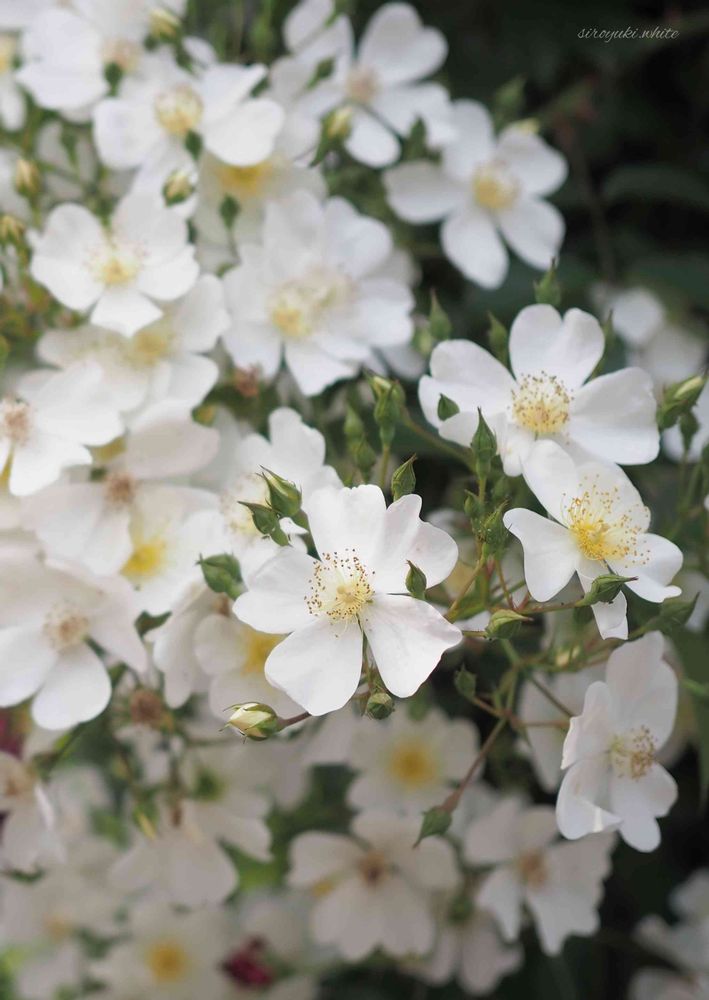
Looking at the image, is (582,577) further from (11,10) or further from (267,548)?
(11,10)

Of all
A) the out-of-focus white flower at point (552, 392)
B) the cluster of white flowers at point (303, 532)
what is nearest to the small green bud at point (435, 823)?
the cluster of white flowers at point (303, 532)

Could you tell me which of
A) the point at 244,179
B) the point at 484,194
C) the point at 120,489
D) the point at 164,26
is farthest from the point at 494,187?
the point at 120,489

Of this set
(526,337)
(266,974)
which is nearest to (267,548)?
(526,337)

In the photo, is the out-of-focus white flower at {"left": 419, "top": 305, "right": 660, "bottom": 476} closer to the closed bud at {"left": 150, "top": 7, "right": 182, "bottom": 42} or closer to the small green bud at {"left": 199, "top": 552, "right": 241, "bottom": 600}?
the small green bud at {"left": 199, "top": 552, "right": 241, "bottom": 600}

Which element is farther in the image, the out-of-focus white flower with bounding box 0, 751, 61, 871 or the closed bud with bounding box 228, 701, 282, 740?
the out-of-focus white flower with bounding box 0, 751, 61, 871

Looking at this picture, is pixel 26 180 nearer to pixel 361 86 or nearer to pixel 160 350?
pixel 160 350

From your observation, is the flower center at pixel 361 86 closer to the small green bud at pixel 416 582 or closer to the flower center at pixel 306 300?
the flower center at pixel 306 300

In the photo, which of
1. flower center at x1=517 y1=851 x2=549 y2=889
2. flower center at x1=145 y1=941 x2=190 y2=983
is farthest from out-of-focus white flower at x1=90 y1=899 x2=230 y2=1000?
flower center at x1=517 y1=851 x2=549 y2=889
